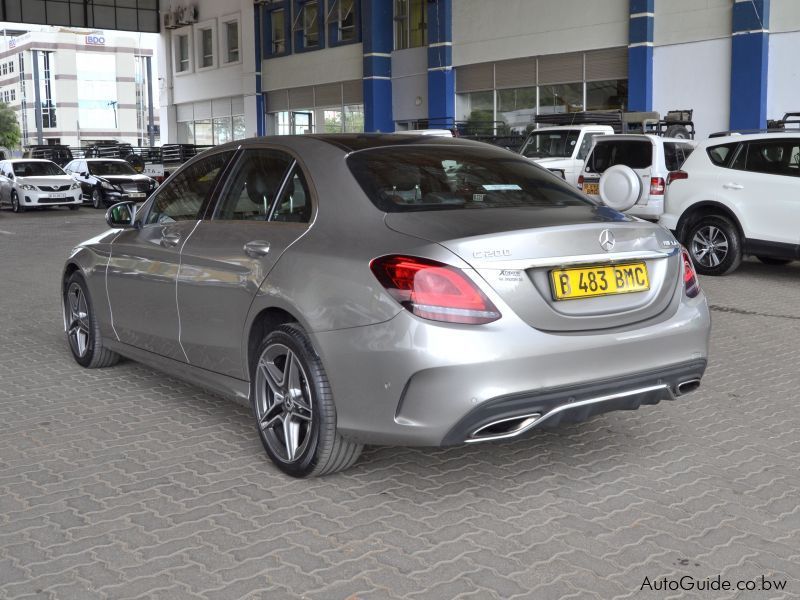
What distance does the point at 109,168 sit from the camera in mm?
28703

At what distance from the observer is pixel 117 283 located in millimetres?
5820

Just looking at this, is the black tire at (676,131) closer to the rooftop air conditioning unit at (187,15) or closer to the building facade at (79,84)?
the rooftop air conditioning unit at (187,15)

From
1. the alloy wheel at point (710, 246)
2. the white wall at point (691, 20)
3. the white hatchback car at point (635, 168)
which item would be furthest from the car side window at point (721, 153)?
the white wall at point (691, 20)

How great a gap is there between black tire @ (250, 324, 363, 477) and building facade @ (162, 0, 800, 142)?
23.2 metres

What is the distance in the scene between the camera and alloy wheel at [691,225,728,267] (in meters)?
11.7

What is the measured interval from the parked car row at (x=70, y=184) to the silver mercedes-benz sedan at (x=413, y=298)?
22523 mm

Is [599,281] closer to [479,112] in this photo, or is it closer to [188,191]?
[188,191]

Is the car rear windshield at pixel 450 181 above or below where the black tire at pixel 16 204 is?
above

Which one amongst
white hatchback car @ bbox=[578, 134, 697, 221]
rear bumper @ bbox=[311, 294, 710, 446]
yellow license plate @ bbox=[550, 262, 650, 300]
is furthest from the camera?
white hatchback car @ bbox=[578, 134, 697, 221]

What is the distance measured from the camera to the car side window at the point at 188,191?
17.2 ft

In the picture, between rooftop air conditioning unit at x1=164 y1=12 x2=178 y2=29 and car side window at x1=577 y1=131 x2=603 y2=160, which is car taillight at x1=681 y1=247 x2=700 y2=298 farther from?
rooftop air conditioning unit at x1=164 y1=12 x2=178 y2=29

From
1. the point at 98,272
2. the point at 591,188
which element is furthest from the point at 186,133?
A: the point at 98,272

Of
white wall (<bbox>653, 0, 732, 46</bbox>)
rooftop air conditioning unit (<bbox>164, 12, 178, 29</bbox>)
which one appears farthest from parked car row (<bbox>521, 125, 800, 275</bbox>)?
rooftop air conditioning unit (<bbox>164, 12, 178, 29</bbox>)

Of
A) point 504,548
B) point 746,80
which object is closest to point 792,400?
point 504,548
